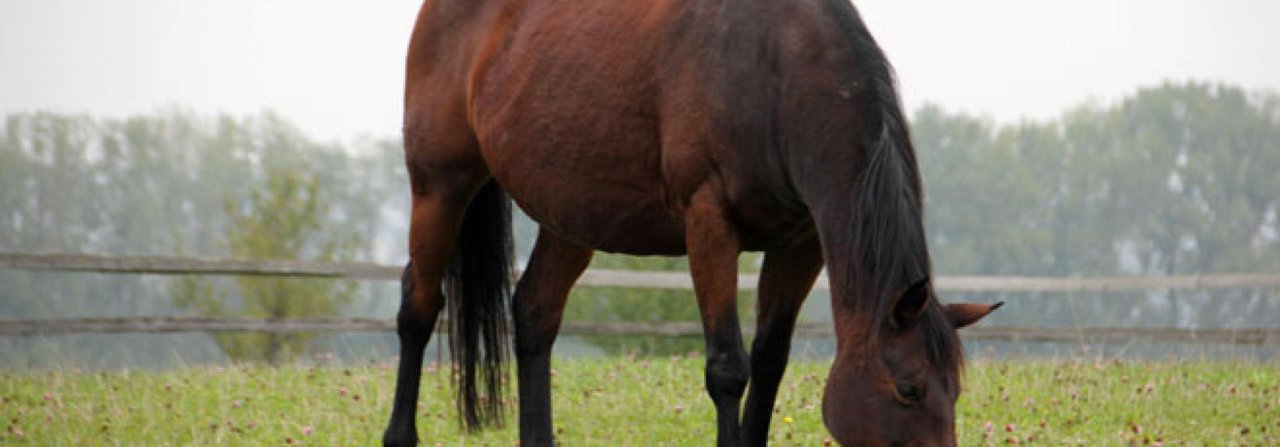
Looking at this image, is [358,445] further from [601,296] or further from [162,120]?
[162,120]

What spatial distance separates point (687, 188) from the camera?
4355 millimetres

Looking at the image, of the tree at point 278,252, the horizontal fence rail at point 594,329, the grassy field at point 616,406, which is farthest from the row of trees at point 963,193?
the grassy field at point 616,406

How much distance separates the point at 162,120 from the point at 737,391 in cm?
5112

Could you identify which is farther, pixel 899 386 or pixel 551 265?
pixel 551 265

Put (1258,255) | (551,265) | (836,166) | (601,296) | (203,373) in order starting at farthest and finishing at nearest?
(1258,255) → (601,296) → (203,373) → (551,265) → (836,166)

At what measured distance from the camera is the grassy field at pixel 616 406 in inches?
272

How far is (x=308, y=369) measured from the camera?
10.6m

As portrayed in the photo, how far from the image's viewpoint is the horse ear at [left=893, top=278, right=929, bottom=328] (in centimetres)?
345

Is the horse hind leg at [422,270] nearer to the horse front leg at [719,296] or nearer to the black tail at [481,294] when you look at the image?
the black tail at [481,294]

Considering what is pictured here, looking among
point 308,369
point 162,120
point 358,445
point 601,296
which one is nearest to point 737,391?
point 358,445

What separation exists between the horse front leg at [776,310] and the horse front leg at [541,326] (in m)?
1.08

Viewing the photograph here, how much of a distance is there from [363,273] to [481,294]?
6.51 m

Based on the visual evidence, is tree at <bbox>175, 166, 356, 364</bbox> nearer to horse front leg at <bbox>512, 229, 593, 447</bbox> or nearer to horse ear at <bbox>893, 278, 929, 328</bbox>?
horse front leg at <bbox>512, 229, 593, 447</bbox>

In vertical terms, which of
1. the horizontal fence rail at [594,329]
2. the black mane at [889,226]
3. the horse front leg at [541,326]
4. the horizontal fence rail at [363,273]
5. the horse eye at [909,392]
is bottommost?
the horizontal fence rail at [594,329]
